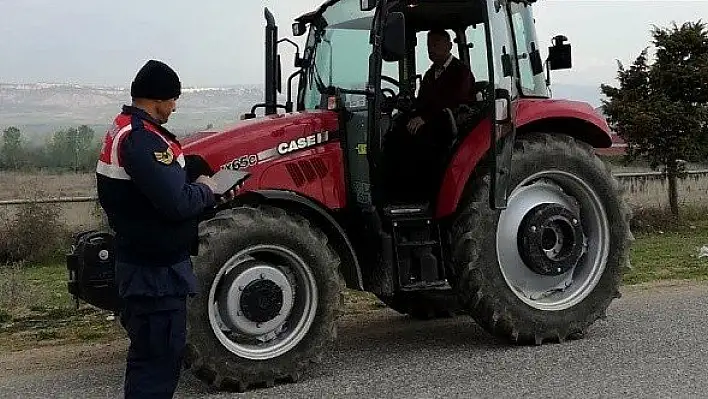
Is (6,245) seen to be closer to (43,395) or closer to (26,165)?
(26,165)

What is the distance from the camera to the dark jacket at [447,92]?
22.3 ft

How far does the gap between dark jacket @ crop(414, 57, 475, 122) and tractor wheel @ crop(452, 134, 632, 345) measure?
56 cm

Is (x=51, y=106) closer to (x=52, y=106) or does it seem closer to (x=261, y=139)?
(x=52, y=106)

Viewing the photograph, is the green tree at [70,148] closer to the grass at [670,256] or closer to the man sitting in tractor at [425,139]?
the grass at [670,256]

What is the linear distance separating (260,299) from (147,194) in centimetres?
177

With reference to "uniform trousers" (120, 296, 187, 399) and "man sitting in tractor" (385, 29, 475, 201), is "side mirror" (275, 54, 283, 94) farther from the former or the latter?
"uniform trousers" (120, 296, 187, 399)

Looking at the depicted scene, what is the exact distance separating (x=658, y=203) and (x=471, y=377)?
1184cm

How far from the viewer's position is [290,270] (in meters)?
5.99

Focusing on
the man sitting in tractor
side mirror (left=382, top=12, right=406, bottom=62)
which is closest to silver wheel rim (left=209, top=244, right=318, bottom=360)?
the man sitting in tractor

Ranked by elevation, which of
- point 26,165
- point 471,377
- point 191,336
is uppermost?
point 26,165

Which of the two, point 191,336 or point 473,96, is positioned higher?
point 473,96

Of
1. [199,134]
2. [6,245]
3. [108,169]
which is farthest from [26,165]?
[108,169]

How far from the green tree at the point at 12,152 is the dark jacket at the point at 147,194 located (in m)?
11.2

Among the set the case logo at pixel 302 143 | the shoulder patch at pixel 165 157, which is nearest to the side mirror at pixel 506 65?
the case logo at pixel 302 143
